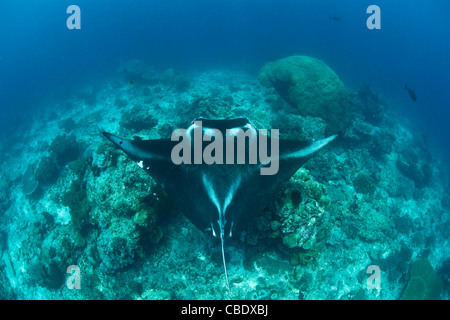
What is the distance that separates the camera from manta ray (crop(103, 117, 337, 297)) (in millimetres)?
4539

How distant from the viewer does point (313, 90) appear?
41.1 feet

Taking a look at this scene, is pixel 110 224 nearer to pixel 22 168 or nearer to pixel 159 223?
pixel 159 223

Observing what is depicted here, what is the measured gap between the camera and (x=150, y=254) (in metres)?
6.50

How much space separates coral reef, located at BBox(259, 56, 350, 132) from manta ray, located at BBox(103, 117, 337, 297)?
821cm

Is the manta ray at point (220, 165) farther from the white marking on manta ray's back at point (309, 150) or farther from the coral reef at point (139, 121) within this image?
the coral reef at point (139, 121)

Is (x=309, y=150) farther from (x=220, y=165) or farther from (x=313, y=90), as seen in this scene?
(x=313, y=90)

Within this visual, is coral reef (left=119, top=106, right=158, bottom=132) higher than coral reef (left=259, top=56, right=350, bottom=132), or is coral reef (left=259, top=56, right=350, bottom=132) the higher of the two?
coral reef (left=259, top=56, right=350, bottom=132)

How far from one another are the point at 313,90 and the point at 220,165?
9.86 meters

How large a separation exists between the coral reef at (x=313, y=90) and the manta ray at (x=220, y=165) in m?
8.21

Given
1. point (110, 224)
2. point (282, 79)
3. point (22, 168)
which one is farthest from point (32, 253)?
point (282, 79)

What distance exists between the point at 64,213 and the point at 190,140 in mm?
7731

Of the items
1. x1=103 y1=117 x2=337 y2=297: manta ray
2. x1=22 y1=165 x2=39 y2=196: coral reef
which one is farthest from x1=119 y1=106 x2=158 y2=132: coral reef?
x1=103 y1=117 x2=337 y2=297: manta ray

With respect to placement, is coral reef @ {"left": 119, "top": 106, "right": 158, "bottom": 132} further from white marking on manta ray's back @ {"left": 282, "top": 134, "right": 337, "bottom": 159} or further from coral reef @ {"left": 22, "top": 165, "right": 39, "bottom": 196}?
white marking on manta ray's back @ {"left": 282, "top": 134, "right": 337, "bottom": 159}
